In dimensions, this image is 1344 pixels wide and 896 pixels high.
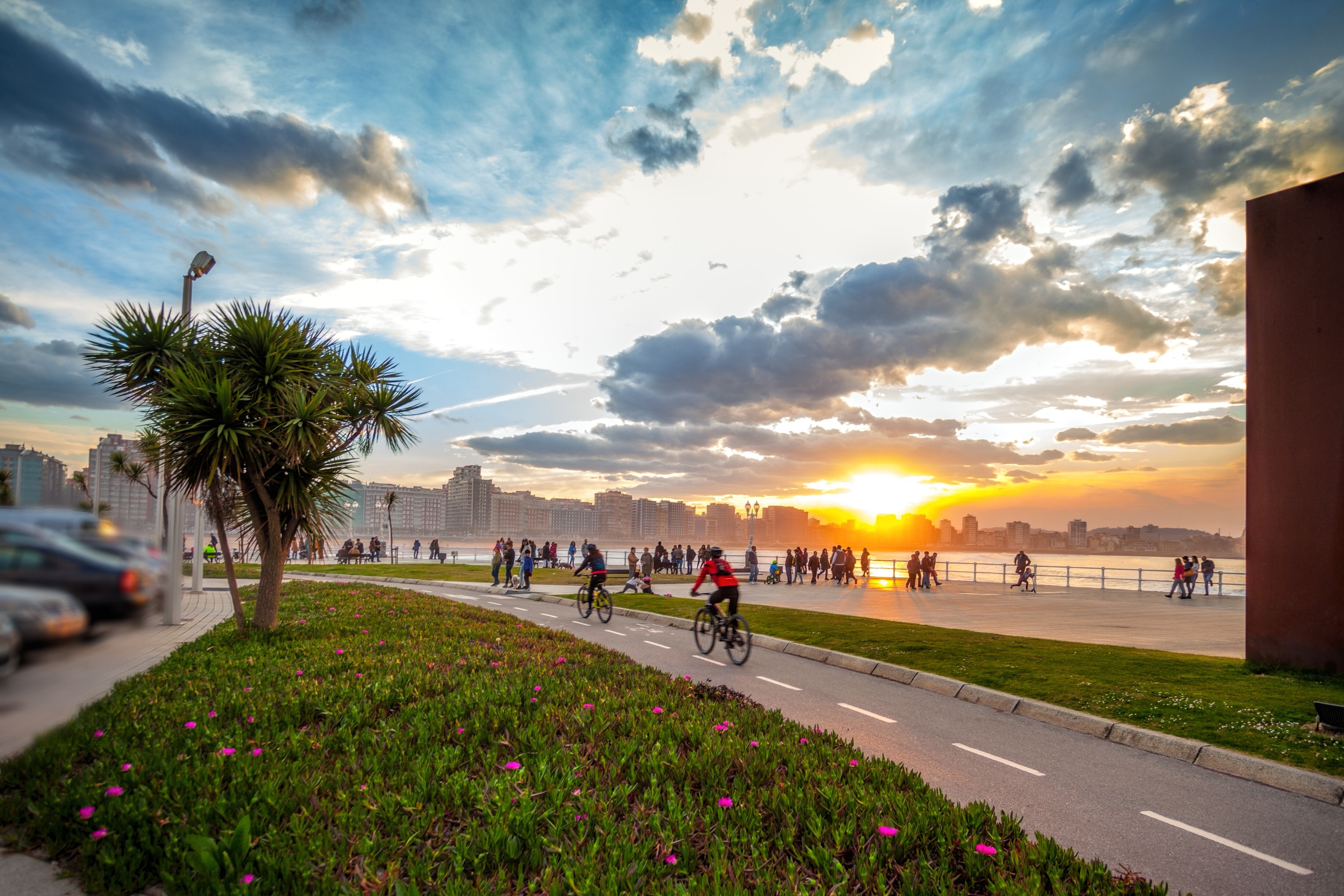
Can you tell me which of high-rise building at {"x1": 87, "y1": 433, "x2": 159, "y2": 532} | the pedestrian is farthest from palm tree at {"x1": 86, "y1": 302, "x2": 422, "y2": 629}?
the pedestrian

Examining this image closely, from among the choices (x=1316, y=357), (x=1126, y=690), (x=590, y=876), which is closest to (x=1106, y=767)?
(x=1126, y=690)

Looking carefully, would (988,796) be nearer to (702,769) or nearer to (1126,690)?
(702,769)

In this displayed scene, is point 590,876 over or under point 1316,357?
under

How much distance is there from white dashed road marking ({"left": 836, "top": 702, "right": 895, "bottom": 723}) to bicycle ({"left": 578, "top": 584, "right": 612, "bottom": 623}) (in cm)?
973

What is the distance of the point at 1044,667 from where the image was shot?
11367 millimetres

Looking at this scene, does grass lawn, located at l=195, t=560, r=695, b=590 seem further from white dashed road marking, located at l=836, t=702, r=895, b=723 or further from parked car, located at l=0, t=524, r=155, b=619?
parked car, located at l=0, t=524, r=155, b=619

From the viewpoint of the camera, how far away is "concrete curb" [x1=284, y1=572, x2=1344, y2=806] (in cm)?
672

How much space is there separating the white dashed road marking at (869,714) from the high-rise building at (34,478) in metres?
9.03

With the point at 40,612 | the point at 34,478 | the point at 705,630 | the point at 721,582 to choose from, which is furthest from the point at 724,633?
the point at 40,612

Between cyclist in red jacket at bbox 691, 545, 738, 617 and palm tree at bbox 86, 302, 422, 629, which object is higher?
palm tree at bbox 86, 302, 422, 629

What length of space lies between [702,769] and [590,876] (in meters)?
1.89

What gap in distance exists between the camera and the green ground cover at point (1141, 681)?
7805 mm

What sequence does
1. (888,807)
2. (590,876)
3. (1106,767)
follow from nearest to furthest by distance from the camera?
(590,876) < (888,807) < (1106,767)

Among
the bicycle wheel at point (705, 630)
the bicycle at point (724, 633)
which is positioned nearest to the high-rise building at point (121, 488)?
the bicycle at point (724, 633)
